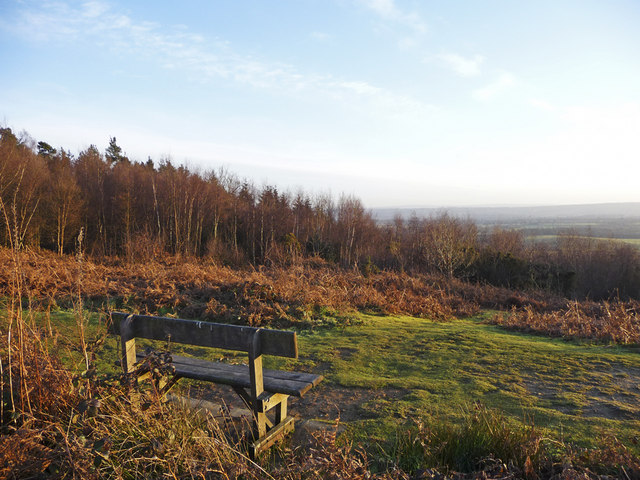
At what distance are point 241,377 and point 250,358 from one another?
1.56ft

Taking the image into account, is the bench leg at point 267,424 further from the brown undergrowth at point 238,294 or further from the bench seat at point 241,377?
the brown undergrowth at point 238,294

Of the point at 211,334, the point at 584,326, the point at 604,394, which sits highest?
the point at 211,334

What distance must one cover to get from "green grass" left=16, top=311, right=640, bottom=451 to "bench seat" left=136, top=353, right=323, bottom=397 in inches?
31.0

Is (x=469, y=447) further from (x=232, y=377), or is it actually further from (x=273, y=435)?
(x=232, y=377)

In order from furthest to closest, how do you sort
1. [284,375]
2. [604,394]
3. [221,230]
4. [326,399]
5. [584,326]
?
[221,230] < [584,326] < [604,394] < [326,399] < [284,375]

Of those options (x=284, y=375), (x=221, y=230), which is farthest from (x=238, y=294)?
(x=221, y=230)

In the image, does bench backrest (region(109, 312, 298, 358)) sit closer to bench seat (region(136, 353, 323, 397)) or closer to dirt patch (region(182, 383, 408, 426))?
bench seat (region(136, 353, 323, 397))

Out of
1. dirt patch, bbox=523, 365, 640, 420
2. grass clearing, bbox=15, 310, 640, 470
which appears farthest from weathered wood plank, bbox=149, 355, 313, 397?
Answer: dirt patch, bbox=523, 365, 640, 420

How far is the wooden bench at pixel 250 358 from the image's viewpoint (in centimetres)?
344

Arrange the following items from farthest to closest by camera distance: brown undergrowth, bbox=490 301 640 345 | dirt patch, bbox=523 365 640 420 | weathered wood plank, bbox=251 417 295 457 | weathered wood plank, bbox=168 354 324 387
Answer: brown undergrowth, bbox=490 301 640 345, dirt patch, bbox=523 365 640 420, weathered wood plank, bbox=168 354 324 387, weathered wood plank, bbox=251 417 295 457

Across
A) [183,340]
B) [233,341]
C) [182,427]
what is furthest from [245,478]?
[183,340]

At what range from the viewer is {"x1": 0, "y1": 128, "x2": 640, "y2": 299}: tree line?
824 inches

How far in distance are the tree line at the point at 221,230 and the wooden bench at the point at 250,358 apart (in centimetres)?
1455

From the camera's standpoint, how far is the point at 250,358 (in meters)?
3.49
